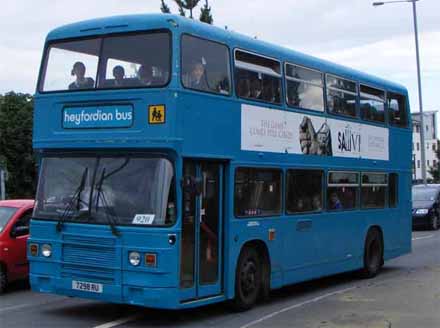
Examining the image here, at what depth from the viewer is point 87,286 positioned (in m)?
9.33

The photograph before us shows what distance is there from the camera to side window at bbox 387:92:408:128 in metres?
16.0

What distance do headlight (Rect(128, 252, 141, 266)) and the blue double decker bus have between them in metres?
0.02

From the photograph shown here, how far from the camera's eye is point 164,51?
9359mm

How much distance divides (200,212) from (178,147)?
1.07 meters

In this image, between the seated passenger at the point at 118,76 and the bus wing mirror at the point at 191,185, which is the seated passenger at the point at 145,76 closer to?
the seated passenger at the point at 118,76

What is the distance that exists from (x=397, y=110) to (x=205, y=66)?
772 centimetres

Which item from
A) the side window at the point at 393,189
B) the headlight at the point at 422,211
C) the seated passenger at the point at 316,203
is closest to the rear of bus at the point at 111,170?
the seated passenger at the point at 316,203

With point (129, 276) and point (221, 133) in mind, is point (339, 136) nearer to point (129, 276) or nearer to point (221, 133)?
point (221, 133)

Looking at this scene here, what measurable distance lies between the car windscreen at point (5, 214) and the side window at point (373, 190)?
22.5 feet

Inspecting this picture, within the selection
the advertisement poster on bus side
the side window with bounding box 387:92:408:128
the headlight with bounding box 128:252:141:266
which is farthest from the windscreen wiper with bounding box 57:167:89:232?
the side window with bounding box 387:92:408:128

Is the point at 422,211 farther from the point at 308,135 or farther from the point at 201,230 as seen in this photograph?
the point at 201,230

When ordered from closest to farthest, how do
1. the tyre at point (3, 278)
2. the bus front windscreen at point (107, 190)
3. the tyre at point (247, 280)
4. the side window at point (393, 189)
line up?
the bus front windscreen at point (107, 190) → the tyre at point (247, 280) → the tyre at point (3, 278) → the side window at point (393, 189)

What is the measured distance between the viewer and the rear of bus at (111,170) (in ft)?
29.6

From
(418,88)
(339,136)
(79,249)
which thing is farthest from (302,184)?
(418,88)
